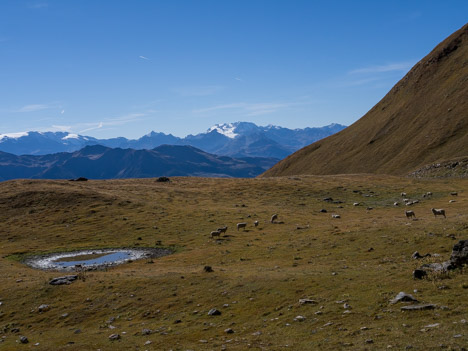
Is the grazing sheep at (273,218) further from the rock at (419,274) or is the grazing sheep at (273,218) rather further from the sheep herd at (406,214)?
the rock at (419,274)

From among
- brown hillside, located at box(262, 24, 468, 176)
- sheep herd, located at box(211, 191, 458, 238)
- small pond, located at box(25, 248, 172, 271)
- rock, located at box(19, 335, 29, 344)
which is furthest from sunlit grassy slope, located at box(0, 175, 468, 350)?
brown hillside, located at box(262, 24, 468, 176)

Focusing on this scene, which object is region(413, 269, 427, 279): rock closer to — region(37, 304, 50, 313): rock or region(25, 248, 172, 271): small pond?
region(37, 304, 50, 313): rock

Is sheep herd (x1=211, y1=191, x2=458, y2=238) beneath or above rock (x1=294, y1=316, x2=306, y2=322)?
above

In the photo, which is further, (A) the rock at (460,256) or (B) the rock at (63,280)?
(B) the rock at (63,280)


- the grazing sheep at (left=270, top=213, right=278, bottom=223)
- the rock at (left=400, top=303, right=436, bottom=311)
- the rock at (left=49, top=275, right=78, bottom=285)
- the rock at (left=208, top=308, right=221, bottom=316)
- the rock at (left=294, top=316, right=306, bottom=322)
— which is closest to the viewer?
the rock at (left=400, top=303, right=436, bottom=311)

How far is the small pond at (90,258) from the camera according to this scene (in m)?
45.4

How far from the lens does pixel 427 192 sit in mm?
80750

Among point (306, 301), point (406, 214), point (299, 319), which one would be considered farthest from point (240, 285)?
point (406, 214)

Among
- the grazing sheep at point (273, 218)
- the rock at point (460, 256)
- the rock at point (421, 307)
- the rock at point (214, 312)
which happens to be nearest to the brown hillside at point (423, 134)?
the grazing sheep at point (273, 218)

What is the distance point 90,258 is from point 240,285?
27.1m

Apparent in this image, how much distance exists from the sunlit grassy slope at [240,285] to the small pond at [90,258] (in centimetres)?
223

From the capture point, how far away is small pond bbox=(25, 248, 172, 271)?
45.4 m

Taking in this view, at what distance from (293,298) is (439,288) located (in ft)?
27.5

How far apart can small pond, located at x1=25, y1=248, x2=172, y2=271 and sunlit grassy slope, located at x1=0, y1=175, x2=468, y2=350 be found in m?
2.23
